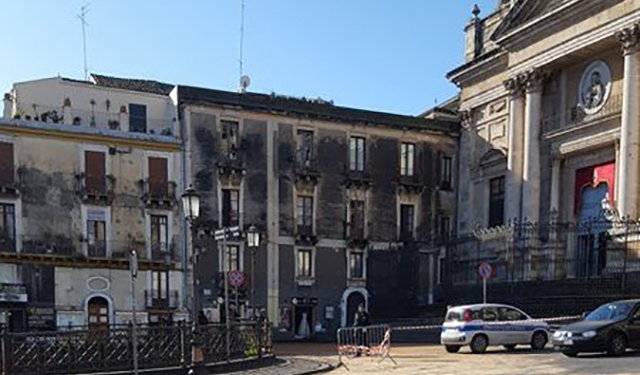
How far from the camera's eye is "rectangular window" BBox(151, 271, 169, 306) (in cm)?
3738

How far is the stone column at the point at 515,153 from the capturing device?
37812mm

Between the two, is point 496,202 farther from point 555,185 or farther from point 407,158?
point 407,158

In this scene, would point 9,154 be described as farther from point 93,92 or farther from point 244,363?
point 244,363

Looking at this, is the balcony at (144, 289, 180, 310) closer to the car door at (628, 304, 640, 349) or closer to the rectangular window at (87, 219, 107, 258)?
the rectangular window at (87, 219, 107, 258)

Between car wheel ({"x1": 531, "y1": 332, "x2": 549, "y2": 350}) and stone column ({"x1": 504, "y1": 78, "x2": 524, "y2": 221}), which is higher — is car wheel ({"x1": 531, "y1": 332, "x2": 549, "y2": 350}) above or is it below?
below

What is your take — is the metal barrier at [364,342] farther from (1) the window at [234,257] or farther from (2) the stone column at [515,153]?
(2) the stone column at [515,153]

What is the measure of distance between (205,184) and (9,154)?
984 cm

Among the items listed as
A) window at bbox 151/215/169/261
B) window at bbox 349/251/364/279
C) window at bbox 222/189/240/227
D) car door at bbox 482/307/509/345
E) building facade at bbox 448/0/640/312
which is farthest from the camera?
window at bbox 349/251/364/279

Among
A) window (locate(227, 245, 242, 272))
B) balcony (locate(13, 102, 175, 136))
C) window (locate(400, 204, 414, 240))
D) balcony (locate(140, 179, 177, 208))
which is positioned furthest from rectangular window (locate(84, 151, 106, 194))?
window (locate(400, 204, 414, 240))

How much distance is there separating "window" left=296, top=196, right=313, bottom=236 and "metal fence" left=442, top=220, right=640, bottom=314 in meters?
8.19

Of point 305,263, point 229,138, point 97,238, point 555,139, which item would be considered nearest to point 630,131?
point 555,139

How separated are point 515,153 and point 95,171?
73.0 feet

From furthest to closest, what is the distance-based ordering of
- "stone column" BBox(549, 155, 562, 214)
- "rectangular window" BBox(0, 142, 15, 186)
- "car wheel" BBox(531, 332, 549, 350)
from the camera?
1. "stone column" BBox(549, 155, 562, 214)
2. "rectangular window" BBox(0, 142, 15, 186)
3. "car wheel" BBox(531, 332, 549, 350)

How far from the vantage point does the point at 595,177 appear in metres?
34.0
